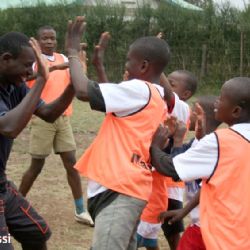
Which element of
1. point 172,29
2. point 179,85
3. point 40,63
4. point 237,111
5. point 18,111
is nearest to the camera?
point 237,111

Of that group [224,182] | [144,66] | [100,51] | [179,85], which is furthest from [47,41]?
[224,182]

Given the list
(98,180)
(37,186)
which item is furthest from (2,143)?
(37,186)

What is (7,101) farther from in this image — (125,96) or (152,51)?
(152,51)

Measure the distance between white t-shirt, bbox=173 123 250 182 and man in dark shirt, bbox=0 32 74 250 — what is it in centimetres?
86

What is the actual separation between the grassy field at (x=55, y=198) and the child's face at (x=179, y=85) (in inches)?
53.6

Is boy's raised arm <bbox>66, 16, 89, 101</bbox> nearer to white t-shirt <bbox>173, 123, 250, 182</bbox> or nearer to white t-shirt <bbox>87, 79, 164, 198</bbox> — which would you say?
white t-shirt <bbox>87, 79, 164, 198</bbox>

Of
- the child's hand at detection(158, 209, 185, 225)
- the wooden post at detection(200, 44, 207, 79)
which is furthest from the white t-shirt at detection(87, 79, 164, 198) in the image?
the wooden post at detection(200, 44, 207, 79)

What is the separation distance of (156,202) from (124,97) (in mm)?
1130

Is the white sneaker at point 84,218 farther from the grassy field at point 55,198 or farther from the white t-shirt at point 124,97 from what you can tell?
the white t-shirt at point 124,97

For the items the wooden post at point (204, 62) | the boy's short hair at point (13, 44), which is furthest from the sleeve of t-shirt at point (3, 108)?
the wooden post at point (204, 62)

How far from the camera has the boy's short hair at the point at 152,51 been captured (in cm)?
348

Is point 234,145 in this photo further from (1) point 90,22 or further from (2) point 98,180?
(1) point 90,22

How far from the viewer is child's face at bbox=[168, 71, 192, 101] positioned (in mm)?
4606

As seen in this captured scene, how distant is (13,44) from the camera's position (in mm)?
3439
